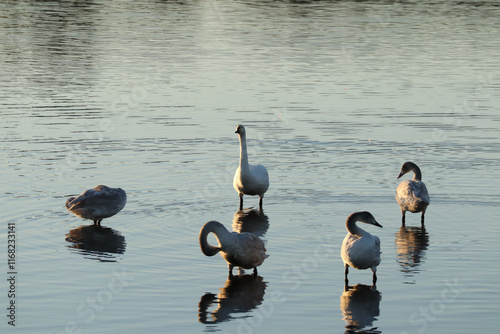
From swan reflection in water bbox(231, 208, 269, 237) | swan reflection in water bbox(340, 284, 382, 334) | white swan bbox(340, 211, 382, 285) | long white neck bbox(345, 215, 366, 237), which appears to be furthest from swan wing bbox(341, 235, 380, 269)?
swan reflection in water bbox(231, 208, 269, 237)

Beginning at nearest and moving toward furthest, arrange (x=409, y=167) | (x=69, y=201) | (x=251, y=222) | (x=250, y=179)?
1. (x=69, y=201)
2. (x=251, y=222)
3. (x=250, y=179)
4. (x=409, y=167)

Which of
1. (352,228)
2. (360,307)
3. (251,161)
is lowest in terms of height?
(360,307)

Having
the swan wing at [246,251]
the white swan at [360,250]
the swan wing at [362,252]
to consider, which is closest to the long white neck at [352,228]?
the white swan at [360,250]

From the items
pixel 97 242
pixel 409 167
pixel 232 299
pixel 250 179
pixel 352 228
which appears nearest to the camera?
pixel 232 299

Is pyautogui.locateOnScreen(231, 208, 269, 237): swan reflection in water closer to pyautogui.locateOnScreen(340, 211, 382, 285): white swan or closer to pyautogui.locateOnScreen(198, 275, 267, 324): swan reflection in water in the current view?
pyautogui.locateOnScreen(198, 275, 267, 324): swan reflection in water

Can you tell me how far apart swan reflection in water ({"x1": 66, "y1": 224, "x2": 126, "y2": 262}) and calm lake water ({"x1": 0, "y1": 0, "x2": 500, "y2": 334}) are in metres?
0.06

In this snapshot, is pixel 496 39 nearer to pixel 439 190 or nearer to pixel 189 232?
pixel 439 190

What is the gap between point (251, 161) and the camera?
2406 cm

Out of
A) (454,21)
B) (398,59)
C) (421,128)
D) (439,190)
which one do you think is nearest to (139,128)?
(421,128)

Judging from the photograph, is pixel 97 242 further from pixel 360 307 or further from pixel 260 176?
pixel 360 307

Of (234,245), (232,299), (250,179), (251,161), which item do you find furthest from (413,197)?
(251,161)

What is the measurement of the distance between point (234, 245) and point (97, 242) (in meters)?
3.61

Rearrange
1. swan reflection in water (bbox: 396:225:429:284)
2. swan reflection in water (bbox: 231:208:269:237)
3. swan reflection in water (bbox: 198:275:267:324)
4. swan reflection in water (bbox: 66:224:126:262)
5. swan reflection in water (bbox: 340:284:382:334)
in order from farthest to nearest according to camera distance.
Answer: swan reflection in water (bbox: 231:208:269:237) → swan reflection in water (bbox: 66:224:126:262) → swan reflection in water (bbox: 396:225:429:284) → swan reflection in water (bbox: 198:275:267:324) → swan reflection in water (bbox: 340:284:382:334)

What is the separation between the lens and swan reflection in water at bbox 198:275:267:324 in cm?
1329
